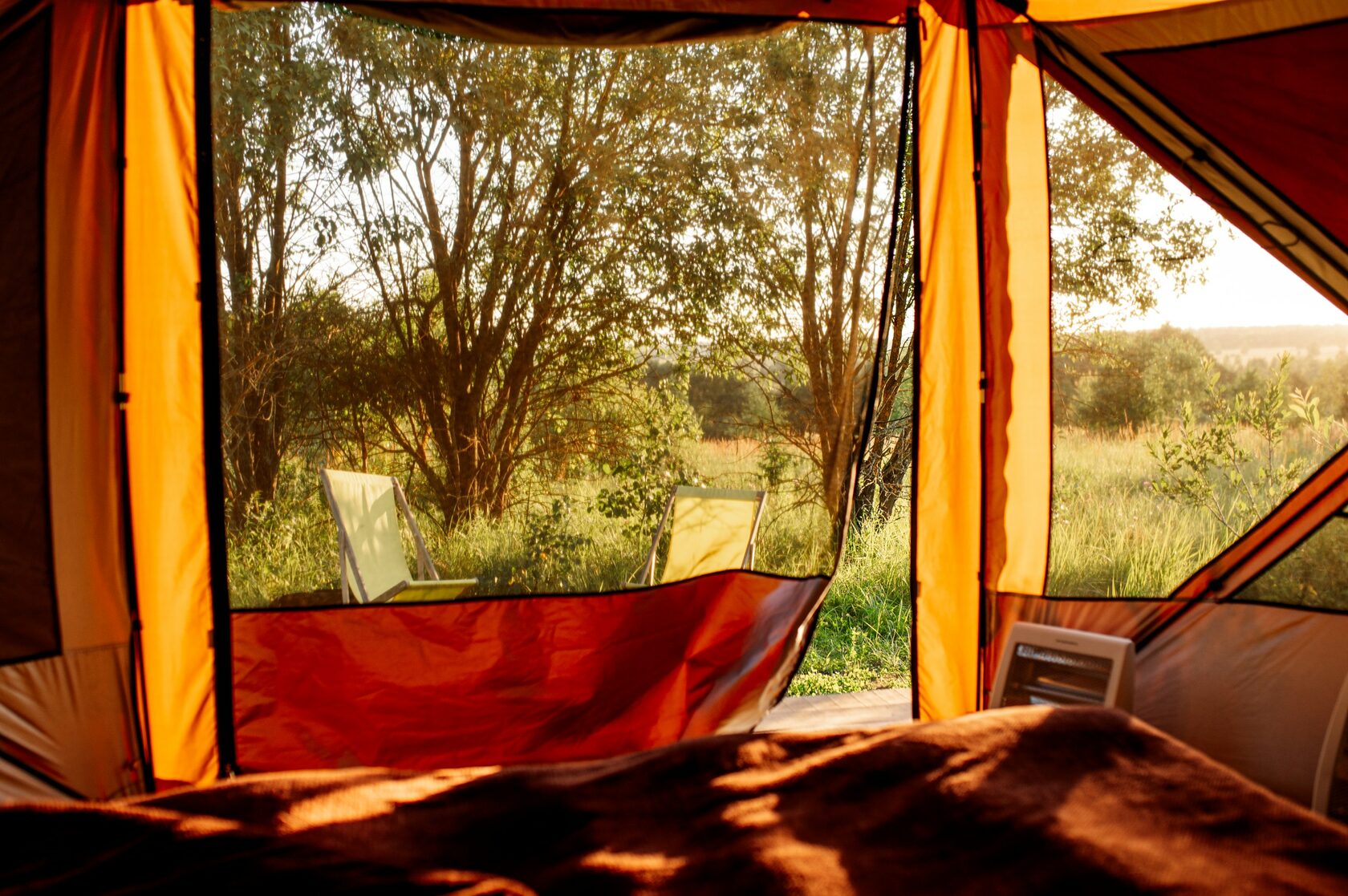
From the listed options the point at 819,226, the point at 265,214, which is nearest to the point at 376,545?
the point at 265,214

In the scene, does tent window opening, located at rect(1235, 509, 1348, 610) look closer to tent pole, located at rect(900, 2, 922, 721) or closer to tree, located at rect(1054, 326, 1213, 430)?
tent pole, located at rect(900, 2, 922, 721)

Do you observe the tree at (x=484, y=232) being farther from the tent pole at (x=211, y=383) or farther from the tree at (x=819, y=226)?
the tent pole at (x=211, y=383)

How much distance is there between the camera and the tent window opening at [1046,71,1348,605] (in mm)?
3416

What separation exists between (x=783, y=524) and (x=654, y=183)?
4.53 ft

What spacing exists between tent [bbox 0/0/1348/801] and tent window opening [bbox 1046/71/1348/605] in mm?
712

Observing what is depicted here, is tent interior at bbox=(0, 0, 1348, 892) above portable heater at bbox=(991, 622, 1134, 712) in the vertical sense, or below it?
above

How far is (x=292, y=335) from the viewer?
360 centimetres

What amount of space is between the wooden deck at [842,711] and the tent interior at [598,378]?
0.42 m

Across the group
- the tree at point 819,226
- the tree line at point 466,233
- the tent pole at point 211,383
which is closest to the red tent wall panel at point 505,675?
the tent pole at point 211,383

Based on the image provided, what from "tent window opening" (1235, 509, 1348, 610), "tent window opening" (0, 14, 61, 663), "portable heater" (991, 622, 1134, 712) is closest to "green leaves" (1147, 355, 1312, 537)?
"tent window opening" (1235, 509, 1348, 610)

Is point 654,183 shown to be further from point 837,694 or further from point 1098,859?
point 1098,859

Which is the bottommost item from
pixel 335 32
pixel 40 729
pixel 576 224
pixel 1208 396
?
pixel 40 729

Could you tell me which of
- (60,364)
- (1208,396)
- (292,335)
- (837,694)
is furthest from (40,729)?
(1208,396)

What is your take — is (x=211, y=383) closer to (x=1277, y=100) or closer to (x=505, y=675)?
(x=505, y=675)
